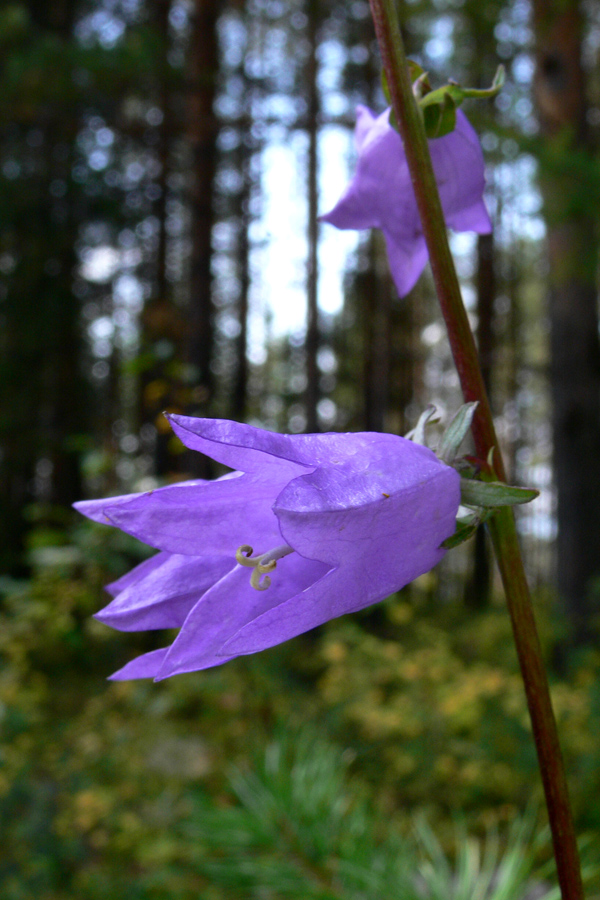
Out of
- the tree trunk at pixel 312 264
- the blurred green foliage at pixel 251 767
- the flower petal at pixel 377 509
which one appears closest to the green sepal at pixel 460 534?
the flower petal at pixel 377 509

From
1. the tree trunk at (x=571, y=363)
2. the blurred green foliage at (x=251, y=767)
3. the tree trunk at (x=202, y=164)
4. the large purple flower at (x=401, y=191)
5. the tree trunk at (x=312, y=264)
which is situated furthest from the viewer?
the tree trunk at (x=312, y=264)

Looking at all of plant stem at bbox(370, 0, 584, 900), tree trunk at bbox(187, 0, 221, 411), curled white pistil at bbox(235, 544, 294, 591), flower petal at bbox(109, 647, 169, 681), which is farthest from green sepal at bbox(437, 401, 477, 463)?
tree trunk at bbox(187, 0, 221, 411)

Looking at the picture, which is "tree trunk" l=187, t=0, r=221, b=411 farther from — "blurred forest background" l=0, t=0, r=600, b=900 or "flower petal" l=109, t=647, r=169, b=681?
"flower petal" l=109, t=647, r=169, b=681

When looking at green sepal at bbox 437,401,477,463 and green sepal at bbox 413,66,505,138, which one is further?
green sepal at bbox 413,66,505,138

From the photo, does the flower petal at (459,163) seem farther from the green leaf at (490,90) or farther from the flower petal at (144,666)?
the flower petal at (144,666)

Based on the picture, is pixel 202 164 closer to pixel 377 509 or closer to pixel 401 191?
pixel 401 191
